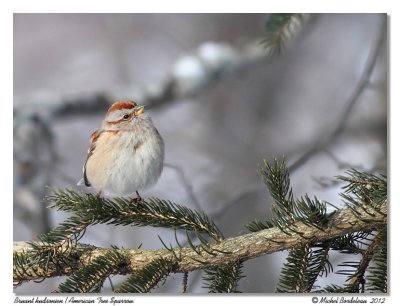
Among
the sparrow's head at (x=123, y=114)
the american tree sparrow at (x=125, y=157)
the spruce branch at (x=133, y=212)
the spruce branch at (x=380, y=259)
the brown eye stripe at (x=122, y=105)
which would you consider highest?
the brown eye stripe at (x=122, y=105)

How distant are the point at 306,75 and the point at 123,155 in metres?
0.66

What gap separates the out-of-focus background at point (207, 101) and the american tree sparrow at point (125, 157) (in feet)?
0.38

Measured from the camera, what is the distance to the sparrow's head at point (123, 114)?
5.29 ft

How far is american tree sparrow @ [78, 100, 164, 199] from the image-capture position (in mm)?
1549

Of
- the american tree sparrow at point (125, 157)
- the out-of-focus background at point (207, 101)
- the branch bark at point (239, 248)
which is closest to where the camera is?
the branch bark at point (239, 248)

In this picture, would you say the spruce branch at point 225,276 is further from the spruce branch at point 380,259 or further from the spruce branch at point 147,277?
the spruce branch at point 380,259

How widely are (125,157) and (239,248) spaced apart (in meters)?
0.43

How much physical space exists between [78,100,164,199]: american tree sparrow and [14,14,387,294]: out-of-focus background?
0.12 m

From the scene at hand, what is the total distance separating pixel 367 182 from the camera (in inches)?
50.6

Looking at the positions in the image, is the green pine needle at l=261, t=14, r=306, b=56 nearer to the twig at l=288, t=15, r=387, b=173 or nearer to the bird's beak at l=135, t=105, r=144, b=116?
the twig at l=288, t=15, r=387, b=173

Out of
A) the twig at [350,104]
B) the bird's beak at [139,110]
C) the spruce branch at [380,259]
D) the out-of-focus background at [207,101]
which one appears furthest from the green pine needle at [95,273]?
the twig at [350,104]

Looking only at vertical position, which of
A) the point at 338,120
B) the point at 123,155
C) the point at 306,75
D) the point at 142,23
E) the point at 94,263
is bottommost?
the point at 94,263
